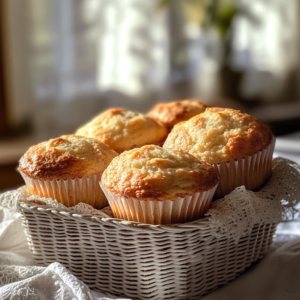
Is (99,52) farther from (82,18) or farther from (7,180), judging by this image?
(7,180)

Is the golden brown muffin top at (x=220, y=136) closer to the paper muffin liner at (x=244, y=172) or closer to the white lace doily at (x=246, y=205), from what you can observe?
the paper muffin liner at (x=244, y=172)

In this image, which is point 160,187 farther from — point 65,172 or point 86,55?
point 86,55

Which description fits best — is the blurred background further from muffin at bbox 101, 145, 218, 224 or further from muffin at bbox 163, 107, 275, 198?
muffin at bbox 101, 145, 218, 224

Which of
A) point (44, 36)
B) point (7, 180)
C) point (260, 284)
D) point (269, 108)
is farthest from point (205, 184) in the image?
point (269, 108)

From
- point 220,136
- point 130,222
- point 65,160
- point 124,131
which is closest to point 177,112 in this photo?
point 124,131

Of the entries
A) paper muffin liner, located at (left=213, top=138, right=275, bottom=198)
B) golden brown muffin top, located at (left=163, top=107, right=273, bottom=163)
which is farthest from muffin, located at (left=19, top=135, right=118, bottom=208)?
paper muffin liner, located at (left=213, top=138, right=275, bottom=198)

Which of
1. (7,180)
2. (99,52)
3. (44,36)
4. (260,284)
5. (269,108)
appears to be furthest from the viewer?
(269,108)
